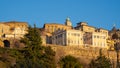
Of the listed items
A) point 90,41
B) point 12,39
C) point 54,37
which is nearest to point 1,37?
point 12,39

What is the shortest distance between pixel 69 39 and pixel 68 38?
1.15 feet

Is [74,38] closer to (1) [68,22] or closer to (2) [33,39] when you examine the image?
(1) [68,22]

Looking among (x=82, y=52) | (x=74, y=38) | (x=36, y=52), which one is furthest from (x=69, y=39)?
(x=36, y=52)

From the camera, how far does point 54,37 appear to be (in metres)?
97.9

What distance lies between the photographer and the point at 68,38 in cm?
9362

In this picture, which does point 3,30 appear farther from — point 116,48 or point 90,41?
point 116,48

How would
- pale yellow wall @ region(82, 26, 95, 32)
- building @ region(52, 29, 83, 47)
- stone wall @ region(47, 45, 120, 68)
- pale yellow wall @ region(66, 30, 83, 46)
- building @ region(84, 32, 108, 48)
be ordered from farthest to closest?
pale yellow wall @ region(82, 26, 95, 32) < building @ region(84, 32, 108, 48) < pale yellow wall @ region(66, 30, 83, 46) < building @ region(52, 29, 83, 47) < stone wall @ region(47, 45, 120, 68)

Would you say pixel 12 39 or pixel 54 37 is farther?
pixel 54 37

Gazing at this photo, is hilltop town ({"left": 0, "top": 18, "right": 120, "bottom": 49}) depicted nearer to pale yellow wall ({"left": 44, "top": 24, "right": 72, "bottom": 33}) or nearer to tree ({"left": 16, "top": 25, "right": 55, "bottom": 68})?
pale yellow wall ({"left": 44, "top": 24, "right": 72, "bottom": 33})

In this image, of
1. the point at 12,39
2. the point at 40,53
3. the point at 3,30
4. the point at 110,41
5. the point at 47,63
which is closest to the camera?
the point at 47,63

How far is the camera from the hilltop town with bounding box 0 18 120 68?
86169mm

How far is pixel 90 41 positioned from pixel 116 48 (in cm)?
747

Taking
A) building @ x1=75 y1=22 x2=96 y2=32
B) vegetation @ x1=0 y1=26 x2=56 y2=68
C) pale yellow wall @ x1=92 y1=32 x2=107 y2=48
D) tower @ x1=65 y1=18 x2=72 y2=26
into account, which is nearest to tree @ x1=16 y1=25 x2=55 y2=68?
vegetation @ x1=0 y1=26 x2=56 y2=68

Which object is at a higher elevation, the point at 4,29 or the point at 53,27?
the point at 53,27
